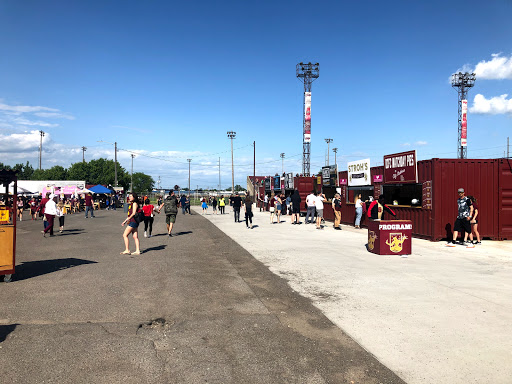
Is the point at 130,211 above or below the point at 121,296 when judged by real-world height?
above

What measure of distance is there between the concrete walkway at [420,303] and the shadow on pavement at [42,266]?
482cm

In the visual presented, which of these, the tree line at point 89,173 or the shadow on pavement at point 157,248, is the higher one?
the tree line at point 89,173

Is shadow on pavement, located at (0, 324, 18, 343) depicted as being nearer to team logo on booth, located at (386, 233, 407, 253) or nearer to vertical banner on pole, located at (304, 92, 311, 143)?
team logo on booth, located at (386, 233, 407, 253)

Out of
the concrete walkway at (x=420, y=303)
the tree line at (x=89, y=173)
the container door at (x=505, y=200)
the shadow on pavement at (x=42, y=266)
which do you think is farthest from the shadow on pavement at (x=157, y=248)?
the tree line at (x=89, y=173)

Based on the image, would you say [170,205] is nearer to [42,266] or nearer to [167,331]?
[42,266]

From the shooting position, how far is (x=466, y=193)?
14.3m

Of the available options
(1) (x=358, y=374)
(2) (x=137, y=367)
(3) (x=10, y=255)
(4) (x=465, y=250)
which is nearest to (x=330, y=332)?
(1) (x=358, y=374)

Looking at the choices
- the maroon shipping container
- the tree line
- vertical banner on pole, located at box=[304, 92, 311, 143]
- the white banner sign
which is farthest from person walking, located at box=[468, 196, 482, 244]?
the tree line

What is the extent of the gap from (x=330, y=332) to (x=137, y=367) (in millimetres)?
2393

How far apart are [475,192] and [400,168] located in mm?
3101

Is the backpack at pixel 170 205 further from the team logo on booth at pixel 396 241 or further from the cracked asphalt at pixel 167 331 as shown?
the team logo on booth at pixel 396 241

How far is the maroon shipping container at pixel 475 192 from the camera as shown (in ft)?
46.7

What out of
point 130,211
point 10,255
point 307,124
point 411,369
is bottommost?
point 411,369

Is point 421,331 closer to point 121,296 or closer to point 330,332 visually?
point 330,332
